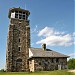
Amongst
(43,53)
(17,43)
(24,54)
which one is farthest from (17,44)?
(43,53)

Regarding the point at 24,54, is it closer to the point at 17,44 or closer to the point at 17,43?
the point at 17,44

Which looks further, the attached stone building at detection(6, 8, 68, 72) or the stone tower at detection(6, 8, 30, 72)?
the stone tower at detection(6, 8, 30, 72)

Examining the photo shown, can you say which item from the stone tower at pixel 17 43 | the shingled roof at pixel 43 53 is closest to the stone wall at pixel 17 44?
the stone tower at pixel 17 43

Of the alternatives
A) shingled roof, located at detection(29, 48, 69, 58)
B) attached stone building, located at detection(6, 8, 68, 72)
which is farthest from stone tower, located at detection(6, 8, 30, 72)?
shingled roof, located at detection(29, 48, 69, 58)

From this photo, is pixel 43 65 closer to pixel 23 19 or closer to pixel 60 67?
pixel 60 67

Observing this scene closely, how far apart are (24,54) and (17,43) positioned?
313 cm

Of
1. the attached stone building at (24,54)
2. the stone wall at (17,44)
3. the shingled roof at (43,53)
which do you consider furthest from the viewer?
the stone wall at (17,44)

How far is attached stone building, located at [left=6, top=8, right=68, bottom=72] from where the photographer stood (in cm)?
3631

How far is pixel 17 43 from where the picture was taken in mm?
39125

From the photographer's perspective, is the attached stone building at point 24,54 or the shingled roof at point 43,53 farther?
the shingled roof at point 43,53

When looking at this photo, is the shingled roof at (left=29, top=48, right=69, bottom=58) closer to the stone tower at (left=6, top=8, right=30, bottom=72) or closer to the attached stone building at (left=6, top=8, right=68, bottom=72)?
the attached stone building at (left=6, top=8, right=68, bottom=72)

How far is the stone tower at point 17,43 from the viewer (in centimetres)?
3771

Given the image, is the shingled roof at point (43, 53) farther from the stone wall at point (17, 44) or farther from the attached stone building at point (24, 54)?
the stone wall at point (17, 44)

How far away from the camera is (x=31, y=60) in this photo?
3694 centimetres
